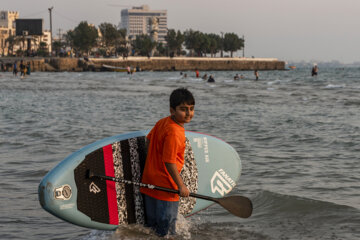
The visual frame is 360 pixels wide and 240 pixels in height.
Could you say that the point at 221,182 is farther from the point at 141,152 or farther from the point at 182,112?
the point at 182,112

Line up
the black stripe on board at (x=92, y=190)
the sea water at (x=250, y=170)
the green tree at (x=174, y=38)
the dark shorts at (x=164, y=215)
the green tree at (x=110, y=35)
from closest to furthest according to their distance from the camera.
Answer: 1. the dark shorts at (x=164, y=215)
2. the black stripe on board at (x=92, y=190)
3. the sea water at (x=250, y=170)
4. the green tree at (x=110, y=35)
5. the green tree at (x=174, y=38)

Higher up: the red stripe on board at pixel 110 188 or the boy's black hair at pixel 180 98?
the boy's black hair at pixel 180 98

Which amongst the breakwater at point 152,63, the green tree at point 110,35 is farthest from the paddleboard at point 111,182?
the green tree at point 110,35

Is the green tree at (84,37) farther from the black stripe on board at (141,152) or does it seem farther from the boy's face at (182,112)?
the boy's face at (182,112)

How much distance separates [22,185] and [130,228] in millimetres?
2561

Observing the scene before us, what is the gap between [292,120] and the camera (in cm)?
1534

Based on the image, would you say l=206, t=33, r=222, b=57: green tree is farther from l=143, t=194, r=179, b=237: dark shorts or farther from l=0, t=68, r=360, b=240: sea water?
l=143, t=194, r=179, b=237: dark shorts

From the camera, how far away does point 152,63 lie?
103m

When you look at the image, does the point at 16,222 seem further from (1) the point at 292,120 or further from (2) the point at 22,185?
(1) the point at 292,120

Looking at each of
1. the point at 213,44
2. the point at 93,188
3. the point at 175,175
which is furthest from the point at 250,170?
the point at 213,44

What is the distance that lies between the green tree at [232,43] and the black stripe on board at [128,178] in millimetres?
155020

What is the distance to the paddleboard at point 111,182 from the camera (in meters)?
4.42

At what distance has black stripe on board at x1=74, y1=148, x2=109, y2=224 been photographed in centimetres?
453

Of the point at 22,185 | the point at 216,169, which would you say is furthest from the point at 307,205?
the point at 22,185
